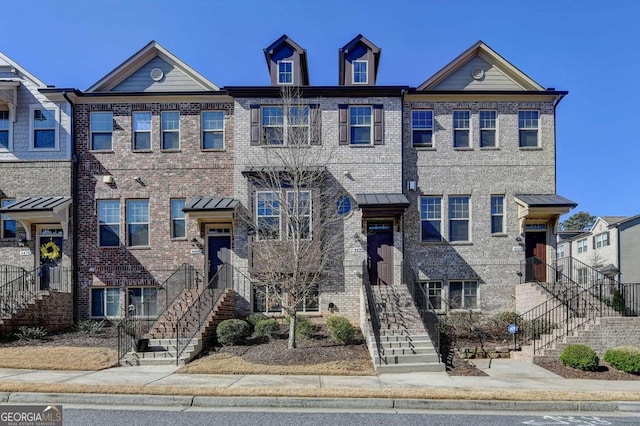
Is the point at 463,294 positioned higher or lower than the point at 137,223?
lower

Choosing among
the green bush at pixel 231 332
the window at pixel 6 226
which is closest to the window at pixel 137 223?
the window at pixel 6 226

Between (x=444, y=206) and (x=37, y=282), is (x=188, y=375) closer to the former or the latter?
(x=37, y=282)

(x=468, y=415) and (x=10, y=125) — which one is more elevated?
(x=10, y=125)

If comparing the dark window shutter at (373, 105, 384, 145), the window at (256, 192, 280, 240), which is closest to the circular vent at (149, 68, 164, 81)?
the window at (256, 192, 280, 240)

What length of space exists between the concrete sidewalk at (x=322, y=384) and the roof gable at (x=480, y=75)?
10967mm

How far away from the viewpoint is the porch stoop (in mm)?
12500

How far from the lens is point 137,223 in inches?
748

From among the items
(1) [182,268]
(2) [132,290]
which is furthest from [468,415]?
(2) [132,290]

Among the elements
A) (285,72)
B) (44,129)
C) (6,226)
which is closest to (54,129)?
(44,129)

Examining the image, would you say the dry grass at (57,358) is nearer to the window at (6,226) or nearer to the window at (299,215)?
the window at (299,215)

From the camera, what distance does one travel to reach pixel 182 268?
18.5m

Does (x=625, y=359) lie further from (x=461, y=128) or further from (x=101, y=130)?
(x=101, y=130)

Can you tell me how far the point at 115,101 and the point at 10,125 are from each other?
406 centimetres

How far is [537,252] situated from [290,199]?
9737mm
